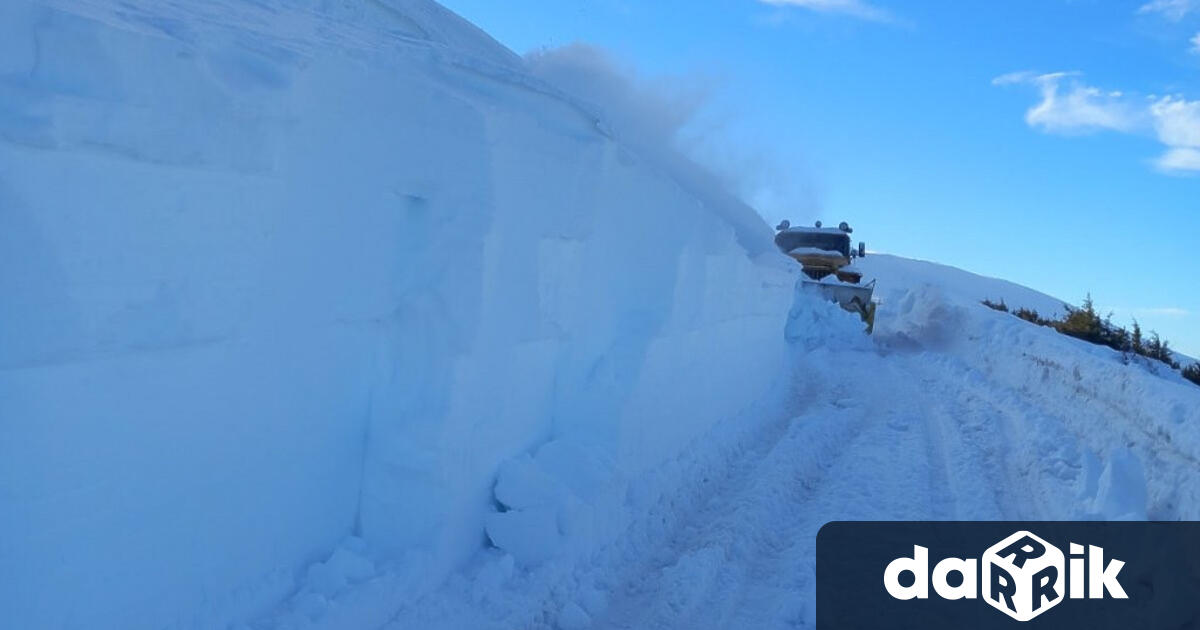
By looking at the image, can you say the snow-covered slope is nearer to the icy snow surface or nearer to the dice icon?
the icy snow surface

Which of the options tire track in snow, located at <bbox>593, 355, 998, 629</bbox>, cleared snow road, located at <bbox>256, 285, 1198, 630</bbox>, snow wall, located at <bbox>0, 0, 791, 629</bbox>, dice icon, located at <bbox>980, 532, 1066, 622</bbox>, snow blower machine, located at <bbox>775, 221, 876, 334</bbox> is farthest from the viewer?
snow blower machine, located at <bbox>775, 221, 876, 334</bbox>

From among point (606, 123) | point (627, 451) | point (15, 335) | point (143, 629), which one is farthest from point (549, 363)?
point (15, 335)

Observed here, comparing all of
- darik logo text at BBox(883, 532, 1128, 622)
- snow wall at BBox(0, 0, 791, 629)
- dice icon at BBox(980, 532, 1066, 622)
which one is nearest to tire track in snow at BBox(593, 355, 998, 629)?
darik logo text at BBox(883, 532, 1128, 622)

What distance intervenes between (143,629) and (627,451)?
3.92 m

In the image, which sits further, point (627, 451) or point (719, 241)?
point (719, 241)

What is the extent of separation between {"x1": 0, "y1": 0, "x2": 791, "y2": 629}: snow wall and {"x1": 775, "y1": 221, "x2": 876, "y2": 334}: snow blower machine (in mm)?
16918

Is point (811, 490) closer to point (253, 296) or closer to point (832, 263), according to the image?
point (253, 296)

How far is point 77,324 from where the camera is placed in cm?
243

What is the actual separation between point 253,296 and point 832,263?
22446mm

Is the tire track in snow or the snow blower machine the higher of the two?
the snow blower machine

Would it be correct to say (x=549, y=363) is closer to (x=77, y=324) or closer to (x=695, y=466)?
(x=695, y=466)

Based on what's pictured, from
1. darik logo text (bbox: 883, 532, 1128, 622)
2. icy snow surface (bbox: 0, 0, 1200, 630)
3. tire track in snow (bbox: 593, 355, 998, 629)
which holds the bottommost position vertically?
tire track in snow (bbox: 593, 355, 998, 629)

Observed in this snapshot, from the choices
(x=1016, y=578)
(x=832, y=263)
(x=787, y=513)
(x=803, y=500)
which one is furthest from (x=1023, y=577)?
(x=832, y=263)

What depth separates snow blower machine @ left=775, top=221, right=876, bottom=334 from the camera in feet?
69.3
